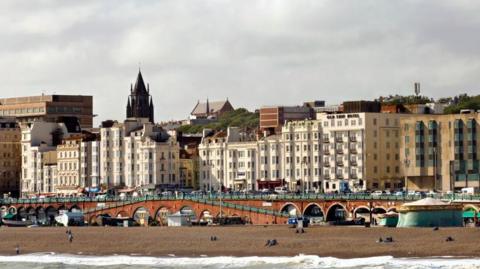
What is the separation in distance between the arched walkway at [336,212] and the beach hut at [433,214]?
2900cm

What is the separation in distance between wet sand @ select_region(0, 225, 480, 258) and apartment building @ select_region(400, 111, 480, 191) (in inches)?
1612

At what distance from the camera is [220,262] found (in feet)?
286

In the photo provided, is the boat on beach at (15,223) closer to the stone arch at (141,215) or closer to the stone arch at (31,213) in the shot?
the stone arch at (141,215)

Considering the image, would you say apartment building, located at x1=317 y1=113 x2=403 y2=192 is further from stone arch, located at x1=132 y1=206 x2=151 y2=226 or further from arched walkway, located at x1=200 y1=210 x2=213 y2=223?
stone arch, located at x1=132 y1=206 x2=151 y2=226

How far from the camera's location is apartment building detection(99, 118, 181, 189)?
611 ft

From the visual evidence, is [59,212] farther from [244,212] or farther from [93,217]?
[244,212]

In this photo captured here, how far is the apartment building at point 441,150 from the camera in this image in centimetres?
15046

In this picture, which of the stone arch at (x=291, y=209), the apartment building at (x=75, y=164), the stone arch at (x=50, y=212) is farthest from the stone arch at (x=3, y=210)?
the stone arch at (x=291, y=209)

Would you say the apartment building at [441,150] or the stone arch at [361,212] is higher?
the apartment building at [441,150]

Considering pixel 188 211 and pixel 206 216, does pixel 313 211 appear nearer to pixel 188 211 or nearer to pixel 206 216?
pixel 206 216

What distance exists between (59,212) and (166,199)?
17.5 metres

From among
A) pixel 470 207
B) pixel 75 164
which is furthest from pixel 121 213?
pixel 75 164

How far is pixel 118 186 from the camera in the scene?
190m

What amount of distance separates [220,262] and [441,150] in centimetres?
6974
